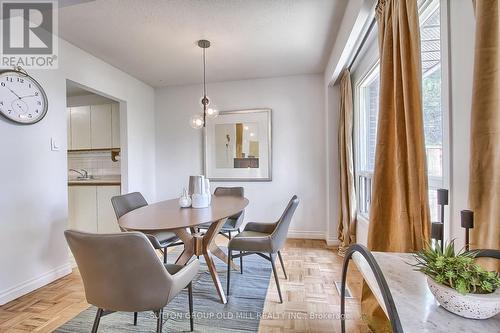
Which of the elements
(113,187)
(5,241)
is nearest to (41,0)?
(5,241)

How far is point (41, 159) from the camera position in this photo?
93.8 inches

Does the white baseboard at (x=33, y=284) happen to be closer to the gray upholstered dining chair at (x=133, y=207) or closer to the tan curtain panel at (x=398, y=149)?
the gray upholstered dining chair at (x=133, y=207)

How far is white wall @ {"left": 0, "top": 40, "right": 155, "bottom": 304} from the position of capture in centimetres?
210

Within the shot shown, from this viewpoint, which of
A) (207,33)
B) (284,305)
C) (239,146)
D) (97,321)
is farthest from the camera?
(239,146)

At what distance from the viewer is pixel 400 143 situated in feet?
4.38

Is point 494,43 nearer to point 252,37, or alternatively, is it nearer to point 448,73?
point 448,73

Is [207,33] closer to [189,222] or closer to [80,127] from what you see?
[189,222]

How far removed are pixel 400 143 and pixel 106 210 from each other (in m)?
3.69

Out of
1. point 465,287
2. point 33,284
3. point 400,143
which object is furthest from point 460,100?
point 33,284

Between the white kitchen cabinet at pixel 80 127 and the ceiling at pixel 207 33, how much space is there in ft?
3.98

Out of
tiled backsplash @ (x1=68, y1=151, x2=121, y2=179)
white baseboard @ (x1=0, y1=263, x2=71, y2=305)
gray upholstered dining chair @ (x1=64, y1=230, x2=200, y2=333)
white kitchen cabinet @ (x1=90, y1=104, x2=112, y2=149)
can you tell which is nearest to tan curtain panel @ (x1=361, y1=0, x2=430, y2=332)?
gray upholstered dining chair @ (x1=64, y1=230, x2=200, y2=333)

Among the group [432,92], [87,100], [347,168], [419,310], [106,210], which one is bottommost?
[106,210]

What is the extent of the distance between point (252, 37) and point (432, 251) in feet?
8.15

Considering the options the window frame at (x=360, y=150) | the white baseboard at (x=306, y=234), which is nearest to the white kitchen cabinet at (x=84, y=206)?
the white baseboard at (x=306, y=234)
